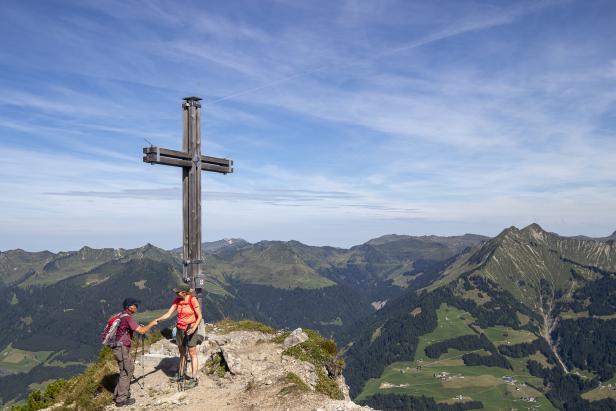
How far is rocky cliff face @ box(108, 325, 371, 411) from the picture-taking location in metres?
17.6

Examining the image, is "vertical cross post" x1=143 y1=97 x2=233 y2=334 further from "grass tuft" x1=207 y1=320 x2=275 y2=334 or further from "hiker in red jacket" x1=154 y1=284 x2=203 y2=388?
"grass tuft" x1=207 y1=320 x2=275 y2=334

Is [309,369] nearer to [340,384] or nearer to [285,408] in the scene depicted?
[340,384]

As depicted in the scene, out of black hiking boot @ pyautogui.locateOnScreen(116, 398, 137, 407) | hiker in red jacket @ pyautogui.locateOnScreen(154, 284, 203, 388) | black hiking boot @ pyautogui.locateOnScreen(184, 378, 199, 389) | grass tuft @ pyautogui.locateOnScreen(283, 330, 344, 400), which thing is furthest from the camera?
grass tuft @ pyautogui.locateOnScreen(283, 330, 344, 400)

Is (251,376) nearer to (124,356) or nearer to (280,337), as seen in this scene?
(124,356)

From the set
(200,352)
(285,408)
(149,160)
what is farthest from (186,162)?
(285,408)

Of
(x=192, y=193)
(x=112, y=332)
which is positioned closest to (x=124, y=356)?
(x=112, y=332)

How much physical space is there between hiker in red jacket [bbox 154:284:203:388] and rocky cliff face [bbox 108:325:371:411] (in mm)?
759

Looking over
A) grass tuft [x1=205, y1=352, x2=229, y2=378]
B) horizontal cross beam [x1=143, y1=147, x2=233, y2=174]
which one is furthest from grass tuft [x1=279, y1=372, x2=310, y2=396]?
horizontal cross beam [x1=143, y1=147, x2=233, y2=174]

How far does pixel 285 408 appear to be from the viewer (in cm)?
1661

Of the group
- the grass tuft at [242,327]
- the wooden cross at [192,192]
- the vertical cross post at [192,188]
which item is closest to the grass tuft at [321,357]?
the grass tuft at [242,327]

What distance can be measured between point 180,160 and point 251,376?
10.6 m

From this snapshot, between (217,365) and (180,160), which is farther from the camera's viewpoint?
(180,160)

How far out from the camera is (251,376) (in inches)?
818

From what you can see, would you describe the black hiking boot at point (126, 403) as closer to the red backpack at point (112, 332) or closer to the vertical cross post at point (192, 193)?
the red backpack at point (112, 332)
